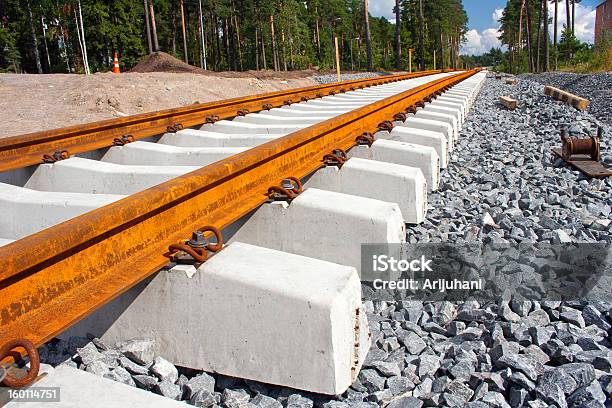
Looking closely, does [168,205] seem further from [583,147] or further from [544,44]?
[544,44]

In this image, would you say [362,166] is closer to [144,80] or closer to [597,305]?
[597,305]

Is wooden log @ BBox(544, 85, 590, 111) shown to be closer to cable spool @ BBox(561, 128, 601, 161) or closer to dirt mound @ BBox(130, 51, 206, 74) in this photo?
cable spool @ BBox(561, 128, 601, 161)

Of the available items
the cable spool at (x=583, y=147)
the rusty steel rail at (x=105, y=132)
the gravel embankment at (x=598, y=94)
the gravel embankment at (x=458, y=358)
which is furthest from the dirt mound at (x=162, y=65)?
the gravel embankment at (x=458, y=358)

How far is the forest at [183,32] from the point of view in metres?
47.5

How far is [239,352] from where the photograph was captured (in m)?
1.76

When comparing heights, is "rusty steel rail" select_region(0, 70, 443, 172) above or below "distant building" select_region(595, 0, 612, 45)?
below

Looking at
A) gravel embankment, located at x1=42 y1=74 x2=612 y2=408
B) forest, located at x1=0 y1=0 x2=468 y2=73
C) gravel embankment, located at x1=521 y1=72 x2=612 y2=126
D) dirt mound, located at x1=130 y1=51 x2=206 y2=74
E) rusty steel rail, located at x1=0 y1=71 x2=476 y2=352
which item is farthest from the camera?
forest, located at x1=0 y1=0 x2=468 y2=73

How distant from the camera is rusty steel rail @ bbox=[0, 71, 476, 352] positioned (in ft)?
4.73

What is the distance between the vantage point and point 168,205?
2.06m

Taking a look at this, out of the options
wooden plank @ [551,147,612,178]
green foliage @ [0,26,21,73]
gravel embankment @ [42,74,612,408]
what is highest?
green foliage @ [0,26,21,73]

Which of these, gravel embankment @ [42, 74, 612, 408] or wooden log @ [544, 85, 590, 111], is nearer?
gravel embankment @ [42, 74, 612, 408]

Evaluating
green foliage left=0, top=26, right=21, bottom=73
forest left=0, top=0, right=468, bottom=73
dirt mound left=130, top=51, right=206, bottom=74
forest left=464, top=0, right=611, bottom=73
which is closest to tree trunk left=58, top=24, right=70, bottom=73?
forest left=0, top=0, right=468, bottom=73

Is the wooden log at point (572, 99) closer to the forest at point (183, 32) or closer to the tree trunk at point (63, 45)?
the forest at point (183, 32)

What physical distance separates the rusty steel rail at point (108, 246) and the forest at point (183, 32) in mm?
39071
